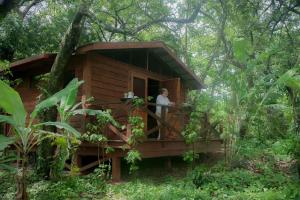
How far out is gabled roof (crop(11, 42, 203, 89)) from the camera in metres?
10.3

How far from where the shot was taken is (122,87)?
12.1 m

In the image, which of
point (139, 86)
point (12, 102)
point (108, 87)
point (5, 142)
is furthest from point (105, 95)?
point (5, 142)

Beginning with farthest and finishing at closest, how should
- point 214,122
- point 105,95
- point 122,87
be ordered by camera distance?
point 214,122
point 122,87
point 105,95

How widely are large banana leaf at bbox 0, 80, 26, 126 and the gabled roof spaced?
493 centimetres

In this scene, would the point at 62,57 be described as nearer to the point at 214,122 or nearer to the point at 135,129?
the point at 135,129

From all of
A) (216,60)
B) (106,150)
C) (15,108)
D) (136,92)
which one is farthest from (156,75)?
(216,60)

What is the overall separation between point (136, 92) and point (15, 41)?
7113 mm

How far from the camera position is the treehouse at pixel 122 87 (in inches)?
388

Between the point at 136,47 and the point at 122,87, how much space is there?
1687 millimetres

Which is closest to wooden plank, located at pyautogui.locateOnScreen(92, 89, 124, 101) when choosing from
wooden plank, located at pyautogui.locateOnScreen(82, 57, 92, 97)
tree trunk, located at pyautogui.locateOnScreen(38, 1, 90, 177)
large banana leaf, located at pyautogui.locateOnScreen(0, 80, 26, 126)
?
wooden plank, located at pyautogui.locateOnScreen(82, 57, 92, 97)

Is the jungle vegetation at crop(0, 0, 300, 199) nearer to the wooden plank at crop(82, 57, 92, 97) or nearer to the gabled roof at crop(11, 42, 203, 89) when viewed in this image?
the gabled roof at crop(11, 42, 203, 89)

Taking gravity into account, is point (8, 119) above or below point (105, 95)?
below

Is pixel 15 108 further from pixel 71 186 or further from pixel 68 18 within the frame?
pixel 68 18

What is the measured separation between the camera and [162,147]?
1046cm
